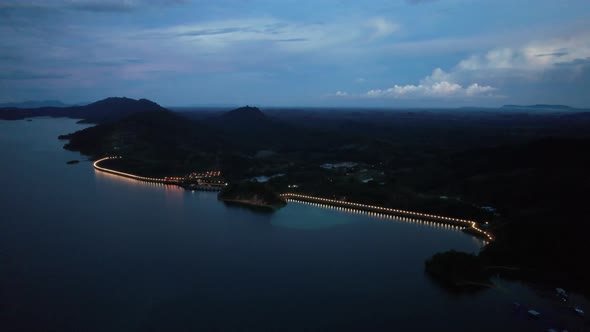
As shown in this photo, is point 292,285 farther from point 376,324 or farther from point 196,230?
point 196,230

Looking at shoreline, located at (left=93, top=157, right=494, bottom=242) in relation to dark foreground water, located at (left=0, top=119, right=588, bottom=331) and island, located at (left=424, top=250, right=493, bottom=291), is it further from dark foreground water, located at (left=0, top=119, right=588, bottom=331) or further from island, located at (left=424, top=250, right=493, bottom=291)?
island, located at (left=424, top=250, right=493, bottom=291)

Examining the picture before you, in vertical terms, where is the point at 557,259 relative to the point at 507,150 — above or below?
below

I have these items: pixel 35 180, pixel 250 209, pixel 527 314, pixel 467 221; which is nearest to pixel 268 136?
pixel 35 180

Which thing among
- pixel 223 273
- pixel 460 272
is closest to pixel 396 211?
pixel 460 272

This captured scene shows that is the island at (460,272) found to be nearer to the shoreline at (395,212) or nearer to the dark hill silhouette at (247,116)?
the shoreline at (395,212)

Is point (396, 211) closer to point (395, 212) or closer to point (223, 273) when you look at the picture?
point (395, 212)

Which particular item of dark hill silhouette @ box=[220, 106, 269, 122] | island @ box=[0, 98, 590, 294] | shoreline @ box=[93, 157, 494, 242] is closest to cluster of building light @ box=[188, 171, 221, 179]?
island @ box=[0, 98, 590, 294]
